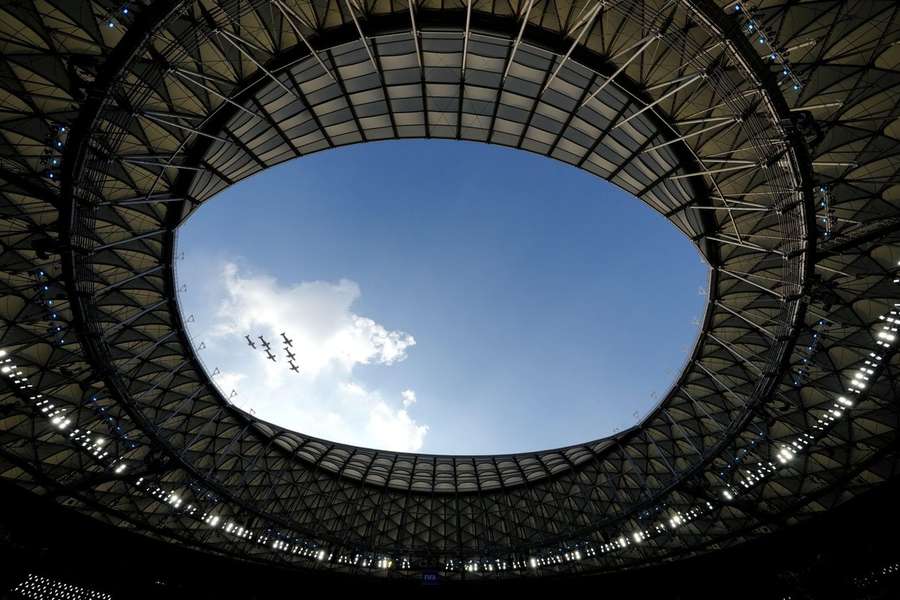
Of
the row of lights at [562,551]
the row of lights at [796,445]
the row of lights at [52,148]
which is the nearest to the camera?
the row of lights at [52,148]

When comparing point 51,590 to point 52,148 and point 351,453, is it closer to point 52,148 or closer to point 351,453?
point 52,148

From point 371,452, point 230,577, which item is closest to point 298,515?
point 371,452

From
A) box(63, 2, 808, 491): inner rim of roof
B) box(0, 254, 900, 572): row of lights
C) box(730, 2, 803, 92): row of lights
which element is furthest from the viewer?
box(63, 2, 808, 491): inner rim of roof

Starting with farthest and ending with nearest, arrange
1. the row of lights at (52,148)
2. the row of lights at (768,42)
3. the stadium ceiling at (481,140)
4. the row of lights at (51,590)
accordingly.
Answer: the row of lights at (52,148) < the stadium ceiling at (481,140) < the row of lights at (768,42) < the row of lights at (51,590)

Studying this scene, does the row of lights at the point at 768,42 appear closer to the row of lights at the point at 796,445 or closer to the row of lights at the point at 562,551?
the row of lights at the point at 796,445

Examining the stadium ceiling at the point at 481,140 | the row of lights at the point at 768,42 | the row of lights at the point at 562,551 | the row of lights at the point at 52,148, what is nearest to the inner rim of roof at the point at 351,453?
the stadium ceiling at the point at 481,140

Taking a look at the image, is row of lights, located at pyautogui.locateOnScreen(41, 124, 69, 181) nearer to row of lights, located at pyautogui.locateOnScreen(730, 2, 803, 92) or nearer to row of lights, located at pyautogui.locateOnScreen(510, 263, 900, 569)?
row of lights, located at pyautogui.locateOnScreen(730, 2, 803, 92)

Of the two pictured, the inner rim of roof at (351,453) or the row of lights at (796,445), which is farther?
the inner rim of roof at (351,453)

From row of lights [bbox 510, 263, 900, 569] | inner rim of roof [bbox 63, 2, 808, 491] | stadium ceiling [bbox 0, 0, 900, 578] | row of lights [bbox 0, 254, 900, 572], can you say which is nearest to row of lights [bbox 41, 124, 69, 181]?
stadium ceiling [bbox 0, 0, 900, 578]
